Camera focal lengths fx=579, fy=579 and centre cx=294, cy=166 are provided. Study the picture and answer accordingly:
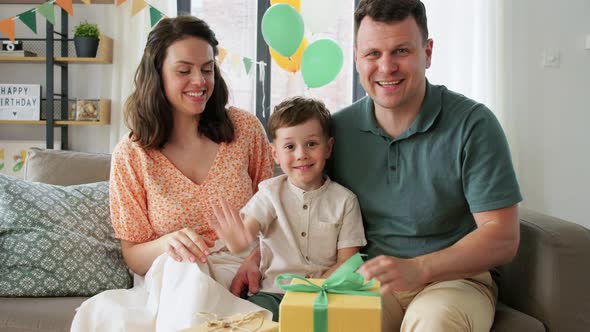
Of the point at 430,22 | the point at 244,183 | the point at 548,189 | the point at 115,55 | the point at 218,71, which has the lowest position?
the point at 548,189

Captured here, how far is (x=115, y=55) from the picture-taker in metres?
4.44

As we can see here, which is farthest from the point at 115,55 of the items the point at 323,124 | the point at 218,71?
the point at 323,124

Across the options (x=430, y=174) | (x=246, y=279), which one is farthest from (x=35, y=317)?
(x=430, y=174)

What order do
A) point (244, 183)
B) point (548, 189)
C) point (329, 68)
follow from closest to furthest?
point (244, 183), point (329, 68), point (548, 189)

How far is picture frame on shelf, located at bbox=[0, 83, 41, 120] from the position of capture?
4328 millimetres

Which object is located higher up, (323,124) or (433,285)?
(323,124)

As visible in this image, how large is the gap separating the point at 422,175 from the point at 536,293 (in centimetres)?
42

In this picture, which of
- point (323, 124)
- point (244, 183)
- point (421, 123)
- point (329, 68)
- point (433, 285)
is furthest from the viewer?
point (329, 68)

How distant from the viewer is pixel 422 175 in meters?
1.57

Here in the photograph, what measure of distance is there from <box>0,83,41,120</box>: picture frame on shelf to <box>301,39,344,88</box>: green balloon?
6.81 ft

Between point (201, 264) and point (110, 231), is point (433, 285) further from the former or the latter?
point (110, 231)

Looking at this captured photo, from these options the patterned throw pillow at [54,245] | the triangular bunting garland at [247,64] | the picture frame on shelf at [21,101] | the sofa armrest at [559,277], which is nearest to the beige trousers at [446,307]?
the sofa armrest at [559,277]

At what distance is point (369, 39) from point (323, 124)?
285 millimetres

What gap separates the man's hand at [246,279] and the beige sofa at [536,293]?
0.49 meters
